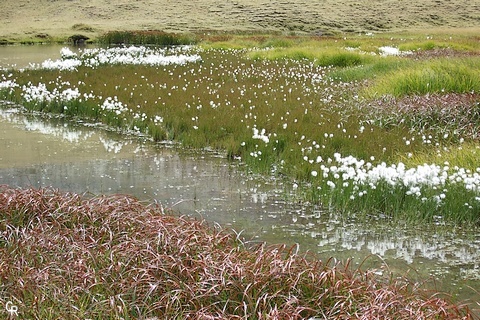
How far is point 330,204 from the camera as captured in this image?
26.6 ft

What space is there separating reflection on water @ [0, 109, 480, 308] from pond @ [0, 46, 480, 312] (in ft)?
0.04

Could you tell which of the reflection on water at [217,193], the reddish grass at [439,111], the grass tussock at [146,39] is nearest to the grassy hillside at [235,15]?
the grass tussock at [146,39]

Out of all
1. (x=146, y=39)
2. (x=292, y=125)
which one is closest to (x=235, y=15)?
(x=146, y=39)

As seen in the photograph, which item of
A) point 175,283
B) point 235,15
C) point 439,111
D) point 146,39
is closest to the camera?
point 175,283

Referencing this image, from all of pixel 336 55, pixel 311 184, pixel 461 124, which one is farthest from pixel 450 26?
pixel 311 184

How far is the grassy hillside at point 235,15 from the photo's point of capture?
6481 cm

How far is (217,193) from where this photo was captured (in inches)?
350

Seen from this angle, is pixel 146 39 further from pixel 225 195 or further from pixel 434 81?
pixel 225 195

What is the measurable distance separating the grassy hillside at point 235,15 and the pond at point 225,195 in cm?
4829

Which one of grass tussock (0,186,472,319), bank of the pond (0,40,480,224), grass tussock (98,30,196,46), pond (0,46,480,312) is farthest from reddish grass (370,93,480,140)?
grass tussock (98,30,196,46)

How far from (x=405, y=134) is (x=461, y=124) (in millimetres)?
1267

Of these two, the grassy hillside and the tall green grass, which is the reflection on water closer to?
the tall green grass

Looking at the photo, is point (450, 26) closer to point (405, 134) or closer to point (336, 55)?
point (336, 55)

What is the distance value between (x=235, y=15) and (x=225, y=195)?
218ft
